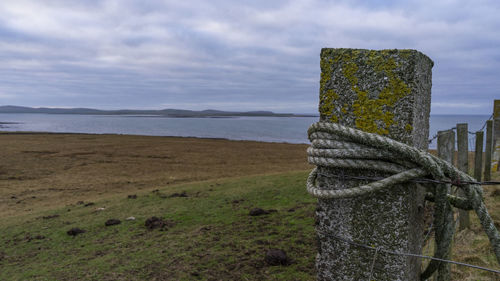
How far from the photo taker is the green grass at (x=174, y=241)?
4.45 meters

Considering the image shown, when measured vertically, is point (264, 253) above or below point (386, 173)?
below

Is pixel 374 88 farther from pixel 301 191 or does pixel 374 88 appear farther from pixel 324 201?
pixel 301 191

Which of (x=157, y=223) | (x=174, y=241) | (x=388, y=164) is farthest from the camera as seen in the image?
(x=157, y=223)

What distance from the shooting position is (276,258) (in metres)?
4.42

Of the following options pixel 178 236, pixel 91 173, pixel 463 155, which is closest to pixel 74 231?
pixel 178 236

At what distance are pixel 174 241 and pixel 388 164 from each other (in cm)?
463

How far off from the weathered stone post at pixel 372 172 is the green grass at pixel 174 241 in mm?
2402

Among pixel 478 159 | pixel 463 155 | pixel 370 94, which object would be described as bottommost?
pixel 478 159

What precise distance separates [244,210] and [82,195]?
25.3 ft

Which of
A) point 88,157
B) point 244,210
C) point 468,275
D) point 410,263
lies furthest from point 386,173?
point 88,157

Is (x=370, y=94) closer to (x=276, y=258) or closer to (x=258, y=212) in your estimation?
(x=276, y=258)

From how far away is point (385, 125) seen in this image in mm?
1799

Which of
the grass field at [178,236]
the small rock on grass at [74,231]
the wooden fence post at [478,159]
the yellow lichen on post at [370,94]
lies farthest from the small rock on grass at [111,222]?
the wooden fence post at [478,159]

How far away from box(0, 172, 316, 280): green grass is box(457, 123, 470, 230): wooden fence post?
2315 millimetres
